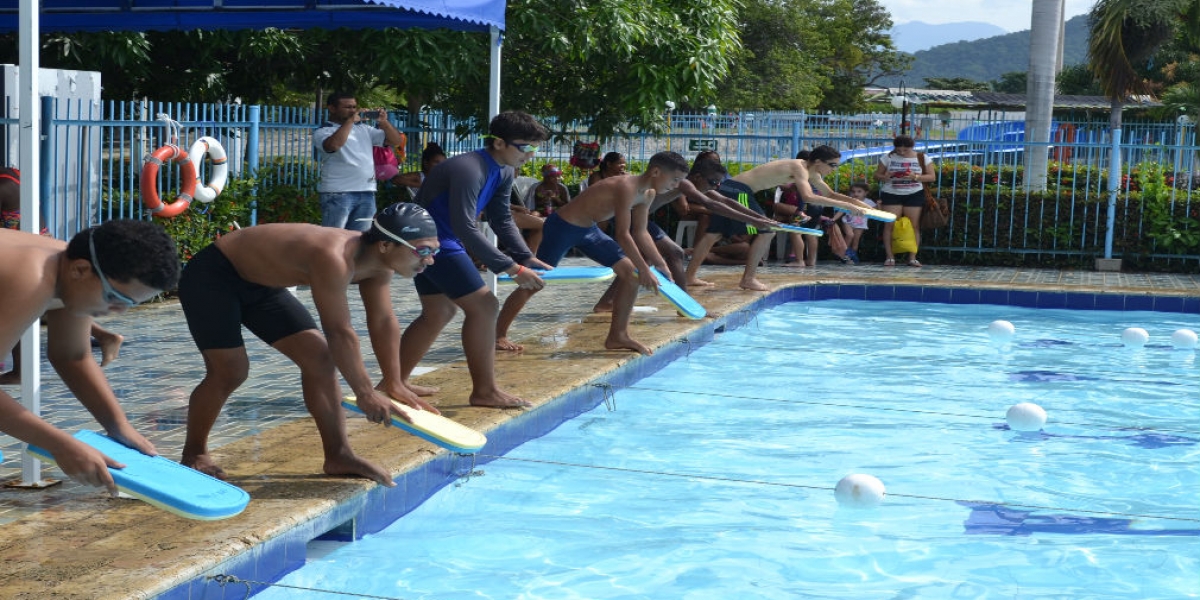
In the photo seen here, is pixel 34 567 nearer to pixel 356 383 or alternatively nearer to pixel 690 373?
pixel 356 383

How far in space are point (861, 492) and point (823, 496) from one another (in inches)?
14.7

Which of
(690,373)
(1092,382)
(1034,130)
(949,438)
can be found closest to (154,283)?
(949,438)

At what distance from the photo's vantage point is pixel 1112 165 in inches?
669

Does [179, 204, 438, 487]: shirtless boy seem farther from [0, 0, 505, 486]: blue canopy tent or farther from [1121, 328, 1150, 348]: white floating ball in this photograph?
[1121, 328, 1150, 348]: white floating ball

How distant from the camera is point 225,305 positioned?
17.8 feet

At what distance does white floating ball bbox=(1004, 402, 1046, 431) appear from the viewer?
8.69 metres

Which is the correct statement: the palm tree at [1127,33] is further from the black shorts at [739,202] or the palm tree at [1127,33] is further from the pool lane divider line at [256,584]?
the pool lane divider line at [256,584]

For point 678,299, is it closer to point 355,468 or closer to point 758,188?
point 758,188

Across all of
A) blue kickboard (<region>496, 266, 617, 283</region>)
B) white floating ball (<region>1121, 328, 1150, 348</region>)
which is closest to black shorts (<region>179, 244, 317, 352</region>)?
blue kickboard (<region>496, 266, 617, 283</region>)

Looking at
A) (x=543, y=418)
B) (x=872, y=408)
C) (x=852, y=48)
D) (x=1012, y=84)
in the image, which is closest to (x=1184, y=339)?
(x=872, y=408)

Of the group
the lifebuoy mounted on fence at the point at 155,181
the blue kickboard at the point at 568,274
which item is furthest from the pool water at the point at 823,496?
the lifebuoy mounted on fence at the point at 155,181

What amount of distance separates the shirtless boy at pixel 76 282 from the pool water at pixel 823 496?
4.49 feet

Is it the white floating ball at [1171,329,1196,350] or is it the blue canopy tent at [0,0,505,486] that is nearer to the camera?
the blue canopy tent at [0,0,505,486]

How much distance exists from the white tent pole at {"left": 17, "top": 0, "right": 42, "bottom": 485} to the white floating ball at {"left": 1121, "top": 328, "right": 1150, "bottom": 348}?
9.90 meters
